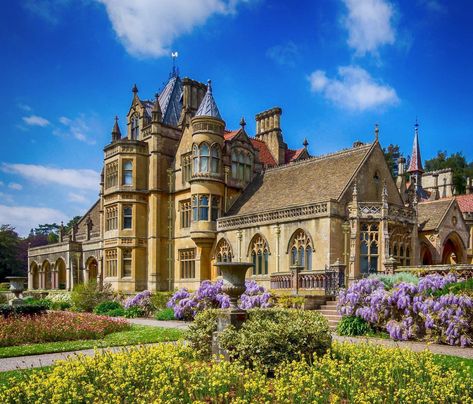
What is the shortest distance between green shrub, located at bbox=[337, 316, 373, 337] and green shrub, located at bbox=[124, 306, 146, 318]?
1306 centimetres

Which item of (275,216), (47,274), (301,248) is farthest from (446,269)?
(47,274)

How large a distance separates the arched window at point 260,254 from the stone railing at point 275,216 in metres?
1.05

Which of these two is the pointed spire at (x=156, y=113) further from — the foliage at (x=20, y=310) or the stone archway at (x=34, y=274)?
the stone archway at (x=34, y=274)

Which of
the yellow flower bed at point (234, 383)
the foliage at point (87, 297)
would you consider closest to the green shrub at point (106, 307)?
the foliage at point (87, 297)

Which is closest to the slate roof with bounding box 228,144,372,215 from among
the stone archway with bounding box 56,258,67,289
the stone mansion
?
the stone mansion

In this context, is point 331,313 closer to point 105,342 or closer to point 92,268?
point 105,342

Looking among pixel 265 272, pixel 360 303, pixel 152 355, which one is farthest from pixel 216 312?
pixel 265 272

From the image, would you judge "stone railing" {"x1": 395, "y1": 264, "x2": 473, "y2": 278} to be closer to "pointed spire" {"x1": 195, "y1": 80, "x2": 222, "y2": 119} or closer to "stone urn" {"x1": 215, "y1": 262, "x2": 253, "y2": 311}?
"stone urn" {"x1": 215, "y1": 262, "x2": 253, "y2": 311}

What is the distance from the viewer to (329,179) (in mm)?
28688

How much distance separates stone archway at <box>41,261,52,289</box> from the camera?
1999 inches

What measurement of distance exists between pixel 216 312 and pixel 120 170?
26.0m

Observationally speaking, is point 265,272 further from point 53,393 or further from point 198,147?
point 53,393

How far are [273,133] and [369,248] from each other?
18.6 m

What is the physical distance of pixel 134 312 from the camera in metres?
27.4
